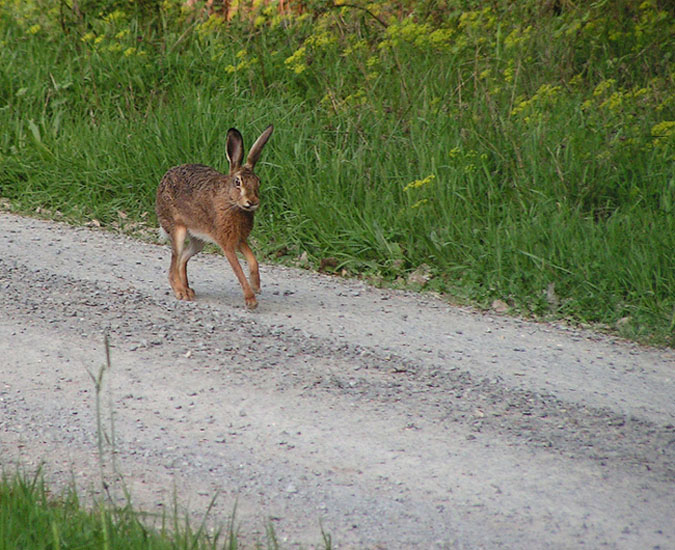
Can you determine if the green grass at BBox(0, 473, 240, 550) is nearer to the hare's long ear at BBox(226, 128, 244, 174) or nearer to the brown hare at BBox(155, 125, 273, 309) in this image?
the brown hare at BBox(155, 125, 273, 309)

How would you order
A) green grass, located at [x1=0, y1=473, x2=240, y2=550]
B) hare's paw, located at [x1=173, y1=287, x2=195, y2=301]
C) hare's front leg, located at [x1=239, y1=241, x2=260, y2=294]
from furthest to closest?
hare's paw, located at [x1=173, y1=287, x2=195, y2=301] → hare's front leg, located at [x1=239, y1=241, x2=260, y2=294] → green grass, located at [x1=0, y1=473, x2=240, y2=550]

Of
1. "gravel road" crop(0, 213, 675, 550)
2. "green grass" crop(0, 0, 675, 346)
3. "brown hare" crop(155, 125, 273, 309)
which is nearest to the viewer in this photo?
"gravel road" crop(0, 213, 675, 550)

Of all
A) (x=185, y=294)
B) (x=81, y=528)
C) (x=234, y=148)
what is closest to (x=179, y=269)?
(x=185, y=294)

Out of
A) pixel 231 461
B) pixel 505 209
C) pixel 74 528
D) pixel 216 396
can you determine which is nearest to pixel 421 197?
pixel 505 209

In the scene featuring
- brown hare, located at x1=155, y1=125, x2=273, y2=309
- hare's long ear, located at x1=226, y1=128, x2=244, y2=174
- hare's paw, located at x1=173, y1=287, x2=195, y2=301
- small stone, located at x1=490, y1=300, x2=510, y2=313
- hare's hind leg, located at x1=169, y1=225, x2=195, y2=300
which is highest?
hare's long ear, located at x1=226, y1=128, x2=244, y2=174

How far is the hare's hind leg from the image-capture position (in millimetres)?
6574

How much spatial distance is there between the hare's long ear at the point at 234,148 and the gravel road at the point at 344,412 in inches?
34.8

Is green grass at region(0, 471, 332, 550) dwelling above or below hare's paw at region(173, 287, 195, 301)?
above

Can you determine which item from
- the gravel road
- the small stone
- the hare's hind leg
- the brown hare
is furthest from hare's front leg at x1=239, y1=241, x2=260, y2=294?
the small stone

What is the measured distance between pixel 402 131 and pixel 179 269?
276 centimetres

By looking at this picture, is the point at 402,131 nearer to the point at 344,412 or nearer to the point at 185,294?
the point at 185,294

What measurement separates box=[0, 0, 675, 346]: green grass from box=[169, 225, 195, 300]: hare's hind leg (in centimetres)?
126

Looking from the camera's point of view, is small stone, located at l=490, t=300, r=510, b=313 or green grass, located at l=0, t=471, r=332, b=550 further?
small stone, located at l=490, t=300, r=510, b=313

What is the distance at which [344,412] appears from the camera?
4770 millimetres
